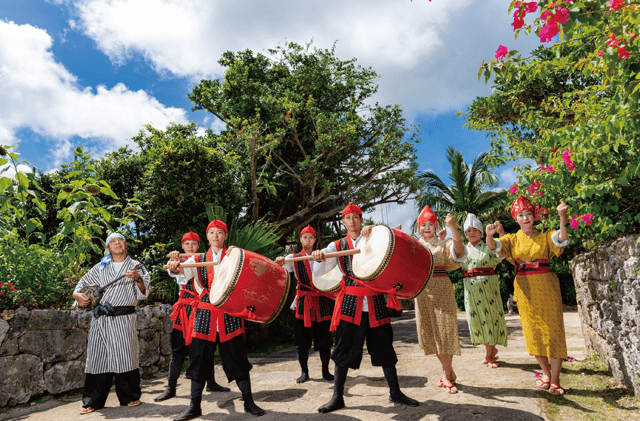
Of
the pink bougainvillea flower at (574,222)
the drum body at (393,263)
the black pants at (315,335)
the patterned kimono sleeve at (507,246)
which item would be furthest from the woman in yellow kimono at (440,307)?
the black pants at (315,335)

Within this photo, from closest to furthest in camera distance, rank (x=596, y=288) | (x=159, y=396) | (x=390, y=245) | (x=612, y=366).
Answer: (x=390, y=245)
(x=612, y=366)
(x=596, y=288)
(x=159, y=396)

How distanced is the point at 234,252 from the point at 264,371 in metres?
2.95

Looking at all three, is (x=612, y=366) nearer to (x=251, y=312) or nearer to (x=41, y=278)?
(x=251, y=312)

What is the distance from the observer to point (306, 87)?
12695 mm

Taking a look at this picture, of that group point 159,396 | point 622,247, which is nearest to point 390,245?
point 622,247

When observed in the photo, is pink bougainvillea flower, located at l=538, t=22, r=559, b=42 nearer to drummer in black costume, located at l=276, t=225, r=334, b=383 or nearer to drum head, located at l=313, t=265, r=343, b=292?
drum head, located at l=313, t=265, r=343, b=292

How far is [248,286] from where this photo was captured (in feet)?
11.3

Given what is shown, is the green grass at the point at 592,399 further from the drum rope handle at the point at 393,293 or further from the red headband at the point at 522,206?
the red headband at the point at 522,206

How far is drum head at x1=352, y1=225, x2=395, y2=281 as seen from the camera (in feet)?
10.4

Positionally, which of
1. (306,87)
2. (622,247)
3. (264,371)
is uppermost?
(306,87)

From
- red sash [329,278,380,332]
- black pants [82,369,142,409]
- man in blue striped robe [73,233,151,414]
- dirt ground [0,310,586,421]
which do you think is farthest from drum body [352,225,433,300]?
black pants [82,369,142,409]

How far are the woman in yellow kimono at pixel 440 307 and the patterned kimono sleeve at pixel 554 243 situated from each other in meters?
0.79

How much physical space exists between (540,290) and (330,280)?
6.67 feet

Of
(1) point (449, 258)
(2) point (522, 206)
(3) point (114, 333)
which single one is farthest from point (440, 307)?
(3) point (114, 333)
